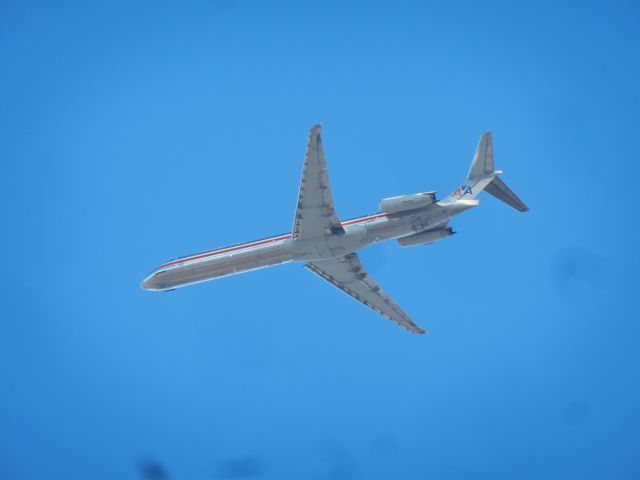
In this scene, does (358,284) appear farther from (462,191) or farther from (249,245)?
(462,191)

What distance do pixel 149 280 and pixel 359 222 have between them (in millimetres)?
15084

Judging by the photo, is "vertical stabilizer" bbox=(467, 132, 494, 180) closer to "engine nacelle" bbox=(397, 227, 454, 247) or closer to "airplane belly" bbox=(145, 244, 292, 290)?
"engine nacelle" bbox=(397, 227, 454, 247)

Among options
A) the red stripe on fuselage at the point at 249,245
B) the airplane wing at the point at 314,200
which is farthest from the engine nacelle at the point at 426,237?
the airplane wing at the point at 314,200

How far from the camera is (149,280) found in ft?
127

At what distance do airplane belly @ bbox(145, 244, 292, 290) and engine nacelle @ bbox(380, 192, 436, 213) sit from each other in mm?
7043

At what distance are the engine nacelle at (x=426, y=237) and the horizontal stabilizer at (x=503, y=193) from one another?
4.45 metres

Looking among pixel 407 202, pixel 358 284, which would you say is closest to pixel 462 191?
pixel 407 202

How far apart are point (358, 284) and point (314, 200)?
9.13 meters

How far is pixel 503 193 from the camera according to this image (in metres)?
38.0

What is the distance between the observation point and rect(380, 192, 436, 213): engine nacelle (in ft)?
114

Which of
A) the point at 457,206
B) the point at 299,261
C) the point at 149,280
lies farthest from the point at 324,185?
the point at 149,280

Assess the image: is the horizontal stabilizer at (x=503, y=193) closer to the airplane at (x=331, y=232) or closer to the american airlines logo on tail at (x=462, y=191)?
the airplane at (x=331, y=232)

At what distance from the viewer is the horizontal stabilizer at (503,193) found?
37.7m

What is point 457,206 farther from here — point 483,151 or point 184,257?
point 184,257
